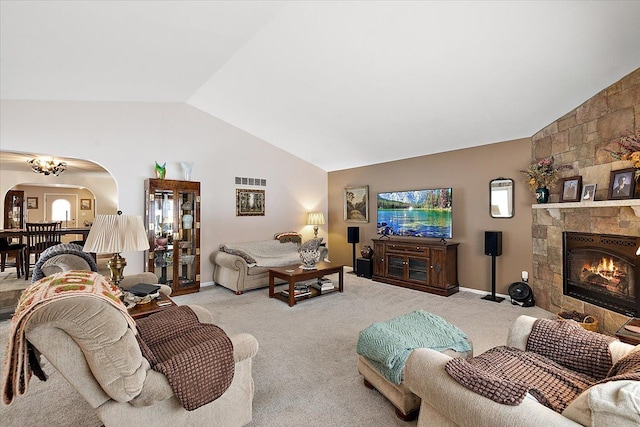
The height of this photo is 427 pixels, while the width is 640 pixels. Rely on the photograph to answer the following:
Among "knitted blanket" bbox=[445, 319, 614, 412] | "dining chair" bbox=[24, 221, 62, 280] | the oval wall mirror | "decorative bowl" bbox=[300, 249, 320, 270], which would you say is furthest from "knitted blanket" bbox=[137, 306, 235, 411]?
"dining chair" bbox=[24, 221, 62, 280]

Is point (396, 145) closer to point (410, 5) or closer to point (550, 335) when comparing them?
point (410, 5)

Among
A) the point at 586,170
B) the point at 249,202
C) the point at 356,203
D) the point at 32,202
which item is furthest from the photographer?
the point at 32,202

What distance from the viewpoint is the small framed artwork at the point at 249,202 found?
19.1 feet

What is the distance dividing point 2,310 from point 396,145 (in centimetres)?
590

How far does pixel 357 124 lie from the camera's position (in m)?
4.95

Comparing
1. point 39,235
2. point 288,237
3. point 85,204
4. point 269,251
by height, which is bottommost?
point 269,251

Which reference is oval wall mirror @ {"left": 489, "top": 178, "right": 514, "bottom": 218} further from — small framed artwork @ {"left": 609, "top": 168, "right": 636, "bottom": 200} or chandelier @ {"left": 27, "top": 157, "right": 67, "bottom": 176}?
chandelier @ {"left": 27, "top": 157, "right": 67, "bottom": 176}

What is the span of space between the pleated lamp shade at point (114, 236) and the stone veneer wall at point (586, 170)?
4446mm

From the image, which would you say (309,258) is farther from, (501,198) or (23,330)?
(23,330)

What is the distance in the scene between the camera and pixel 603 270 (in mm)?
3371

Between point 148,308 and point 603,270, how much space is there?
4.49 meters

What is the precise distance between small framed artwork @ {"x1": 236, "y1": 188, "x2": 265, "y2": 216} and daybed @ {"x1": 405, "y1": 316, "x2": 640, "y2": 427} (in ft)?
15.5

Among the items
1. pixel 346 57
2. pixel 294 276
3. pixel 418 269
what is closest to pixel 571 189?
pixel 418 269

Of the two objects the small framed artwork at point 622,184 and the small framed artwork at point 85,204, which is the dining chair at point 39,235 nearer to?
the small framed artwork at point 85,204
